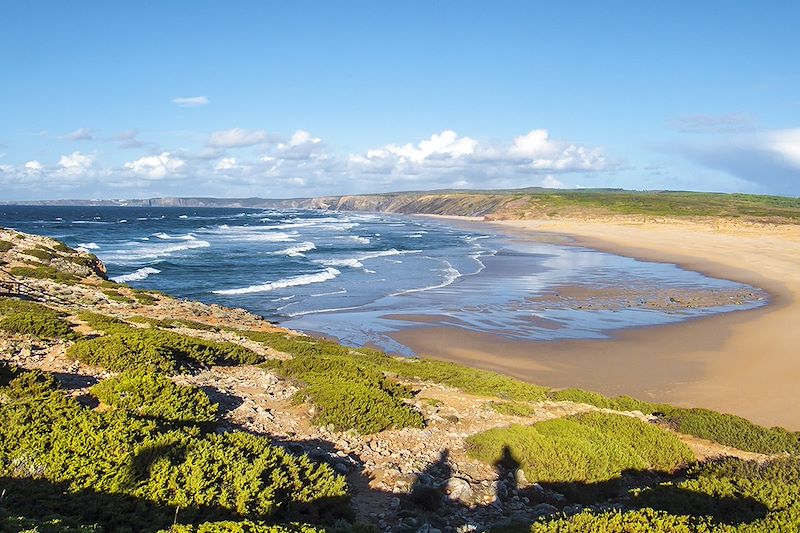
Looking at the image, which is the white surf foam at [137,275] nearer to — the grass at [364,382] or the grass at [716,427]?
the grass at [364,382]

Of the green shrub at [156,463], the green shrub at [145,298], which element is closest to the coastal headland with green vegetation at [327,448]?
the green shrub at [156,463]

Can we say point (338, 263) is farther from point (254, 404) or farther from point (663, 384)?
point (254, 404)

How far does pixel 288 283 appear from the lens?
3734cm

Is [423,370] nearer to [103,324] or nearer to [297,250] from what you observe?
[103,324]

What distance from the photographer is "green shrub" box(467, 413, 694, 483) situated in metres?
8.62

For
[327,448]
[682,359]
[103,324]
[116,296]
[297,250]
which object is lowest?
[682,359]

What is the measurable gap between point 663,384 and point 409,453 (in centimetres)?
1148

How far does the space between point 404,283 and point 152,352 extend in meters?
27.1

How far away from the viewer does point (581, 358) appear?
19906mm

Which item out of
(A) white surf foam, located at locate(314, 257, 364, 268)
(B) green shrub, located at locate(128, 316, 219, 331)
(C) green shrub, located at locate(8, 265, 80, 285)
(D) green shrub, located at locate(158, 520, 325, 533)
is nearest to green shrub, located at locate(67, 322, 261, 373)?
(B) green shrub, located at locate(128, 316, 219, 331)

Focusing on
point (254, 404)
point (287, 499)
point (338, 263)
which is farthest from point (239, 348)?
point (338, 263)

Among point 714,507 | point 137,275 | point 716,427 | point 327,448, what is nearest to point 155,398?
point 327,448

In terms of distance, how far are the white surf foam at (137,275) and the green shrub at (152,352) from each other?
26395mm

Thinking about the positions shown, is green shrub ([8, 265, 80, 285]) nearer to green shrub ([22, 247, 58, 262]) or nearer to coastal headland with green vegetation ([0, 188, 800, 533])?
green shrub ([22, 247, 58, 262])
